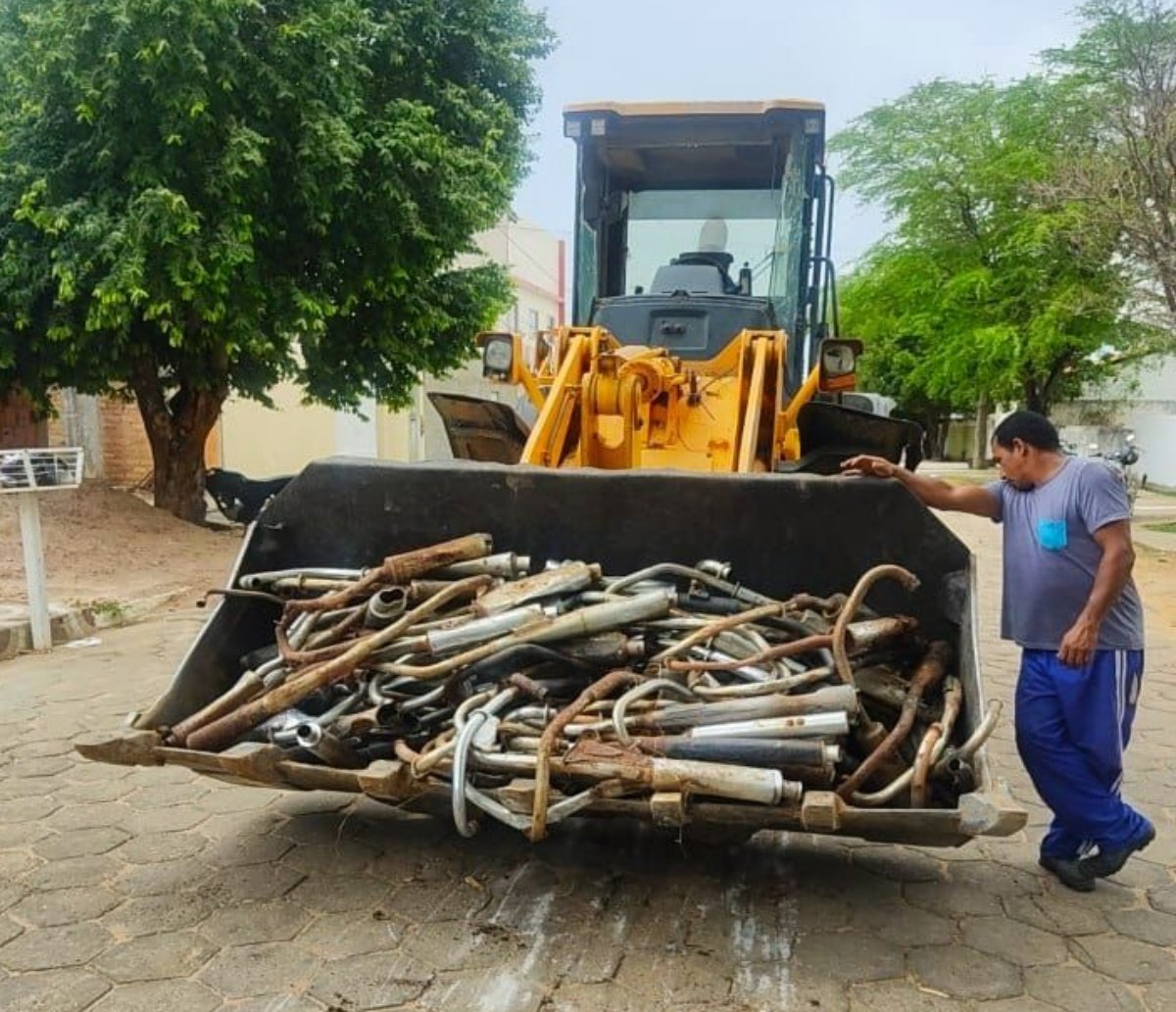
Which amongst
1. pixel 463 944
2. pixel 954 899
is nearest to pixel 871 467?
pixel 954 899

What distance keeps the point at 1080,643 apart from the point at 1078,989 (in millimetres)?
957

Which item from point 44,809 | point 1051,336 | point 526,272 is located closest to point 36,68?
point 44,809

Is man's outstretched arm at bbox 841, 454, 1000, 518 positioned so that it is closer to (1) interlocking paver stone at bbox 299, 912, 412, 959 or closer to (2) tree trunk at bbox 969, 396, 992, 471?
(1) interlocking paver stone at bbox 299, 912, 412, 959

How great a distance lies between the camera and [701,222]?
252 inches

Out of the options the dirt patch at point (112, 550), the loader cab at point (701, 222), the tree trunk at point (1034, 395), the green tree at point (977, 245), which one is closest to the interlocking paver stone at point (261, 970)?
the loader cab at point (701, 222)

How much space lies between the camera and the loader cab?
5.67m

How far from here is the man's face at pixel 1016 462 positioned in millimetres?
3271

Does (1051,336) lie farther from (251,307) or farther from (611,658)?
(611,658)

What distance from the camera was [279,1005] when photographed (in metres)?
2.49

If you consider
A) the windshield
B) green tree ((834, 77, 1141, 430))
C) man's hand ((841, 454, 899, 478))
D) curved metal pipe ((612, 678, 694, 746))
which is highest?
green tree ((834, 77, 1141, 430))

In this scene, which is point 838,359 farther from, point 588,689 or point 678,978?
point 678,978

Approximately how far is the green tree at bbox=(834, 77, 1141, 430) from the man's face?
12.4 m

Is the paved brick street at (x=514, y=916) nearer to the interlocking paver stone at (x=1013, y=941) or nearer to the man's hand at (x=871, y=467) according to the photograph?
the interlocking paver stone at (x=1013, y=941)

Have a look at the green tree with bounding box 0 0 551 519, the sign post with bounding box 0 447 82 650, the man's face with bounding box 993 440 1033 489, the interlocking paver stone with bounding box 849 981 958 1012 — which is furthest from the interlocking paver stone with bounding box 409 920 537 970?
the green tree with bounding box 0 0 551 519
